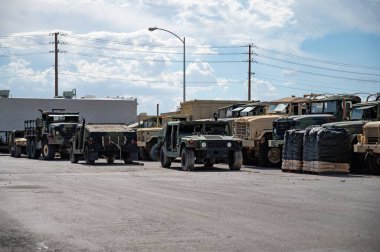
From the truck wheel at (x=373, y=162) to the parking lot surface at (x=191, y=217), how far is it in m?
4.08

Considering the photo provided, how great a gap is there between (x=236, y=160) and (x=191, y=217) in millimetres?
13367

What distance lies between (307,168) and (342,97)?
4.75m

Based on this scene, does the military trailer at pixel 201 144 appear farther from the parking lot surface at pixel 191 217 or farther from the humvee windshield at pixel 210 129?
the parking lot surface at pixel 191 217

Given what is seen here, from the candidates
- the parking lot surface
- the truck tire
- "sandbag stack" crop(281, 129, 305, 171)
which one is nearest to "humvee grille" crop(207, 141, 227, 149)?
"sandbag stack" crop(281, 129, 305, 171)

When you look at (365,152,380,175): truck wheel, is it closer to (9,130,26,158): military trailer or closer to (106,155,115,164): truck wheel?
(106,155,115,164): truck wheel

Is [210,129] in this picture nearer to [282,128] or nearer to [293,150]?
[282,128]

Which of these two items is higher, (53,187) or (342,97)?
(342,97)

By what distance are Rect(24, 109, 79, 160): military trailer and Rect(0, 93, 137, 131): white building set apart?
36.7 feet

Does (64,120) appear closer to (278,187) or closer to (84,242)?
(278,187)

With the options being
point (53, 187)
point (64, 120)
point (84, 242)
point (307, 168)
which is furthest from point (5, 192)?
point (64, 120)

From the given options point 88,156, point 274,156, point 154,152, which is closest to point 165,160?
point 88,156

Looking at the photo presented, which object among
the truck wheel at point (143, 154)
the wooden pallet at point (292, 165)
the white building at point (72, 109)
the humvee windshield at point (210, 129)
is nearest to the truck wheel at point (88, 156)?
the humvee windshield at point (210, 129)

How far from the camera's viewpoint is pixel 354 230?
29.7 feet

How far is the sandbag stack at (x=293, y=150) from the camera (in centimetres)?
2236
